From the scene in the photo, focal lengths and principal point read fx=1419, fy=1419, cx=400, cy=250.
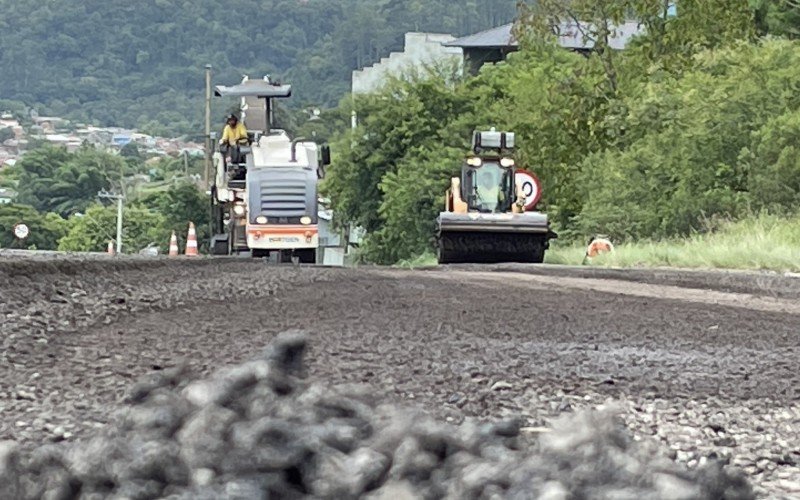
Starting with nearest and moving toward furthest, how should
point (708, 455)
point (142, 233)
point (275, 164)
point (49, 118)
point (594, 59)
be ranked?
point (708, 455), point (275, 164), point (594, 59), point (142, 233), point (49, 118)

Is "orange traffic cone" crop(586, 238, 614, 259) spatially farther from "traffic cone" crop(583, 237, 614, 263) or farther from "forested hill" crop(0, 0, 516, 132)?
"forested hill" crop(0, 0, 516, 132)

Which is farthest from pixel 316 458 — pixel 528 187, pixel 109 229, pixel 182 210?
pixel 109 229

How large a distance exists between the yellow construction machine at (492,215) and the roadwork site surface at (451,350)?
14.1 meters

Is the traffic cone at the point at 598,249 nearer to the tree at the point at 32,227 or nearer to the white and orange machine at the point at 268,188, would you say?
the white and orange machine at the point at 268,188

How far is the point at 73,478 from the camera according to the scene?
6.62ft

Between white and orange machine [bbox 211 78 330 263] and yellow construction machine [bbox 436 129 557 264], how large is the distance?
2811 millimetres

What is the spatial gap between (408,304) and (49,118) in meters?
141

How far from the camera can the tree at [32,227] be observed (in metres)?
65.4

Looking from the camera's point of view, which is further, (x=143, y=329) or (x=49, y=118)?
(x=49, y=118)

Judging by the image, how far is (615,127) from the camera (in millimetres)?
41406

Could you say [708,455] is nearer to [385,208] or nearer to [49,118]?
[385,208]

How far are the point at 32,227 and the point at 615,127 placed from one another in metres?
39.7

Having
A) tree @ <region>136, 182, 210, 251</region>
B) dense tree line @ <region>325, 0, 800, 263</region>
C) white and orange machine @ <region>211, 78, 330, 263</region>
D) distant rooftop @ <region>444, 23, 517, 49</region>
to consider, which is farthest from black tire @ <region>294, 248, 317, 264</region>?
distant rooftop @ <region>444, 23, 517, 49</region>

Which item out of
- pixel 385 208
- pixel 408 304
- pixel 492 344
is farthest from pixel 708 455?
pixel 385 208
